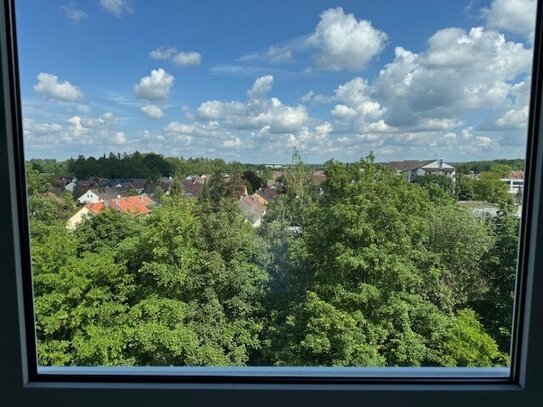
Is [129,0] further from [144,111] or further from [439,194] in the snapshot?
[439,194]

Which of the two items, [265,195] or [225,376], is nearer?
[225,376]

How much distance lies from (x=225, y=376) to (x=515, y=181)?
2.73ft

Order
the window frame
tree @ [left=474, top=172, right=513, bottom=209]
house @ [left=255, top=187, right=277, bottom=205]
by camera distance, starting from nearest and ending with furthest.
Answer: the window frame < tree @ [left=474, top=172, right=513, bottom=209] < house @ [left=255, top=187, right=277, bottom=205]

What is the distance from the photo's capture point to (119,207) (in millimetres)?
972

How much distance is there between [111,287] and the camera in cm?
99

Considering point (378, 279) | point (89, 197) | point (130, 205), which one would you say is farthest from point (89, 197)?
point (378, 279)

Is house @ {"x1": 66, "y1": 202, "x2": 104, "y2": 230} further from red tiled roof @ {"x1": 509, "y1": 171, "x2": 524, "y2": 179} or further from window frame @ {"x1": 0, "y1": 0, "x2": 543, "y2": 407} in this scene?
red tiled roof @ {"x1": 509, "y1": 171, "x2": 524, "y2": 179}

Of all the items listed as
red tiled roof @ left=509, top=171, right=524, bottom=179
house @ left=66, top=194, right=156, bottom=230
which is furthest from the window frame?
house @ left=66, top=194, right=156, bottom=230

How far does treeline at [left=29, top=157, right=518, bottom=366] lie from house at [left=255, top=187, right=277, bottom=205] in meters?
0.02

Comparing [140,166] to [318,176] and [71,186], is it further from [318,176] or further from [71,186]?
[318,176]

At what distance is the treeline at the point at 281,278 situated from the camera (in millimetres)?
952

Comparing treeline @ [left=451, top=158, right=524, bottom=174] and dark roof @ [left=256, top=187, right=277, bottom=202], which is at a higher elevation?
treeline @ [left=451, top=158, right=524, bottom=174]

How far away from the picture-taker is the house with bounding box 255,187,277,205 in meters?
0.99

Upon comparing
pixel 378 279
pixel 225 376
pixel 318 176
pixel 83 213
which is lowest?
pixel 225 376
